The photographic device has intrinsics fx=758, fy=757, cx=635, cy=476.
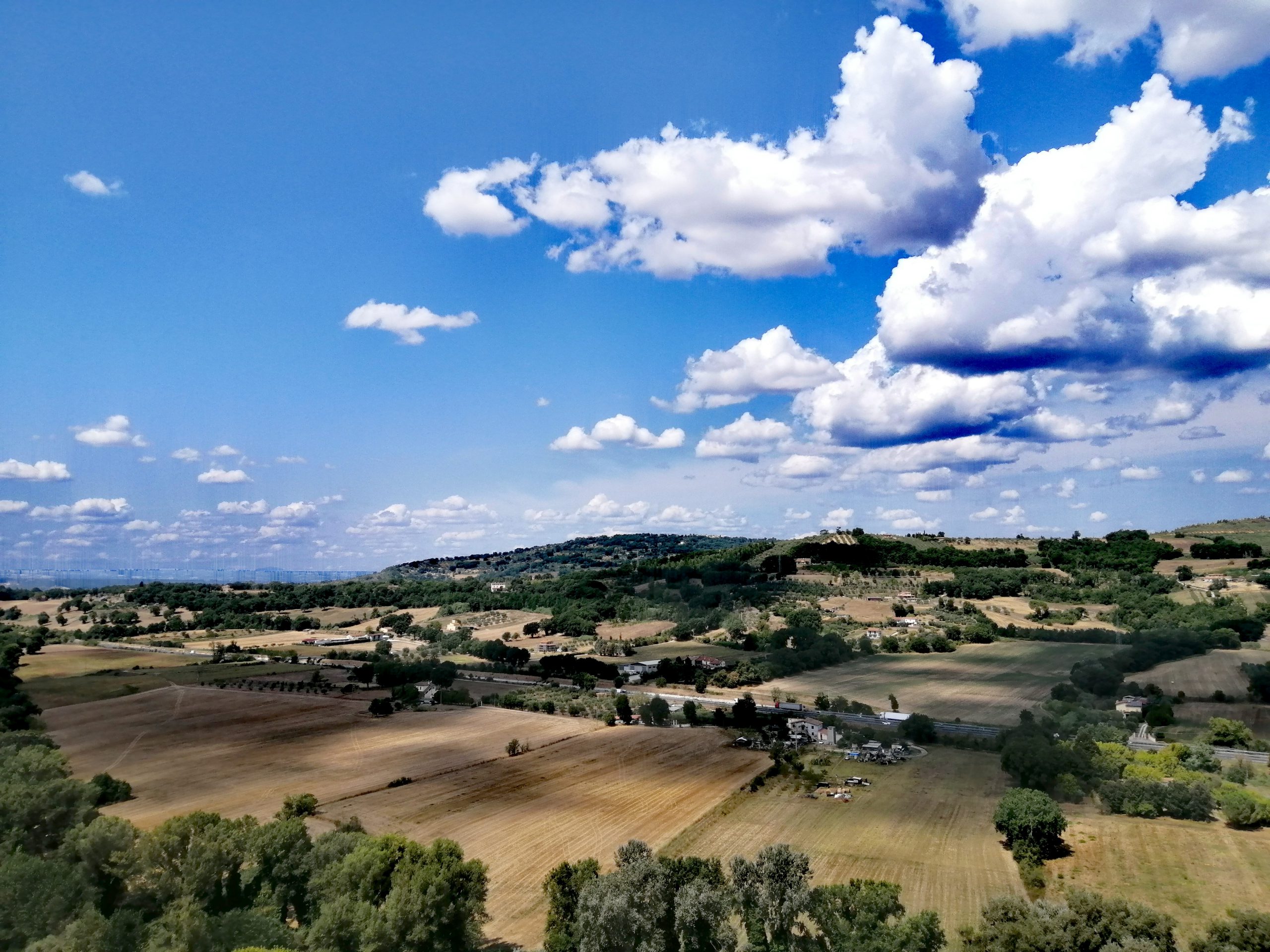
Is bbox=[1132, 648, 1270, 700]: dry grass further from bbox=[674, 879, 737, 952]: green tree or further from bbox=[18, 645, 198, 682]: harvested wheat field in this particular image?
bbox=[18, 645, 198, 682]: harvested wheat field

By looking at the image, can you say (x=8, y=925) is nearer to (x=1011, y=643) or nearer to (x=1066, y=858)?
(x=1066, y=858)

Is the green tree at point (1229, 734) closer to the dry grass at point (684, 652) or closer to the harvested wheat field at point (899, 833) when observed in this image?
the harvested wheat field at point (899, 833)

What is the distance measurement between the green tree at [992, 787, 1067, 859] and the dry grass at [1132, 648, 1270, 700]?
151 feet

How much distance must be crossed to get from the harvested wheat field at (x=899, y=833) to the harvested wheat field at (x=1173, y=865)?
12.8 ft

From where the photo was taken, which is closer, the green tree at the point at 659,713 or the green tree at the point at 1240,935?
the green tree at the point at 1240,935

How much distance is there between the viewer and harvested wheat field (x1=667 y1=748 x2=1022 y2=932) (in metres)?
35.0

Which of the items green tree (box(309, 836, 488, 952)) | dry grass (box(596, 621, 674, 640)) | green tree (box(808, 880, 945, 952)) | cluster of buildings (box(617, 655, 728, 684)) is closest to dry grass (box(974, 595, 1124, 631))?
cluster of buildings (box(617, 655, 728, 684))

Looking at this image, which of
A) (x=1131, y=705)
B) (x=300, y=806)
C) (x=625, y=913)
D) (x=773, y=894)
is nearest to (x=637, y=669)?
(x=1131, y=705)

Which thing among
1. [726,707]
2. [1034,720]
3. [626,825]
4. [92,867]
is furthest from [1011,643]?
[92,867]

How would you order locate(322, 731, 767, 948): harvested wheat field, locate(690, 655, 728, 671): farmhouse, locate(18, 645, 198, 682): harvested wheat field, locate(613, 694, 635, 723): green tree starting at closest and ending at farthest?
1. locate(322, 731, 767, 948): harvested wheat field
2. locate(613, 694, 635, 723): green tree
3. locate(690, 655, 728, 671): farmhouse
4. locate(18, 645, 198, 682): harvested wheat field

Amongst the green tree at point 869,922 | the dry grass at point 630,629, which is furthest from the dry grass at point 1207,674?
the dry grass at point 630,629

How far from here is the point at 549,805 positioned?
4831cm

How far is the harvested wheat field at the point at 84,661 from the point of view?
3947 inches

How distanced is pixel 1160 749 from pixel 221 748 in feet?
239
